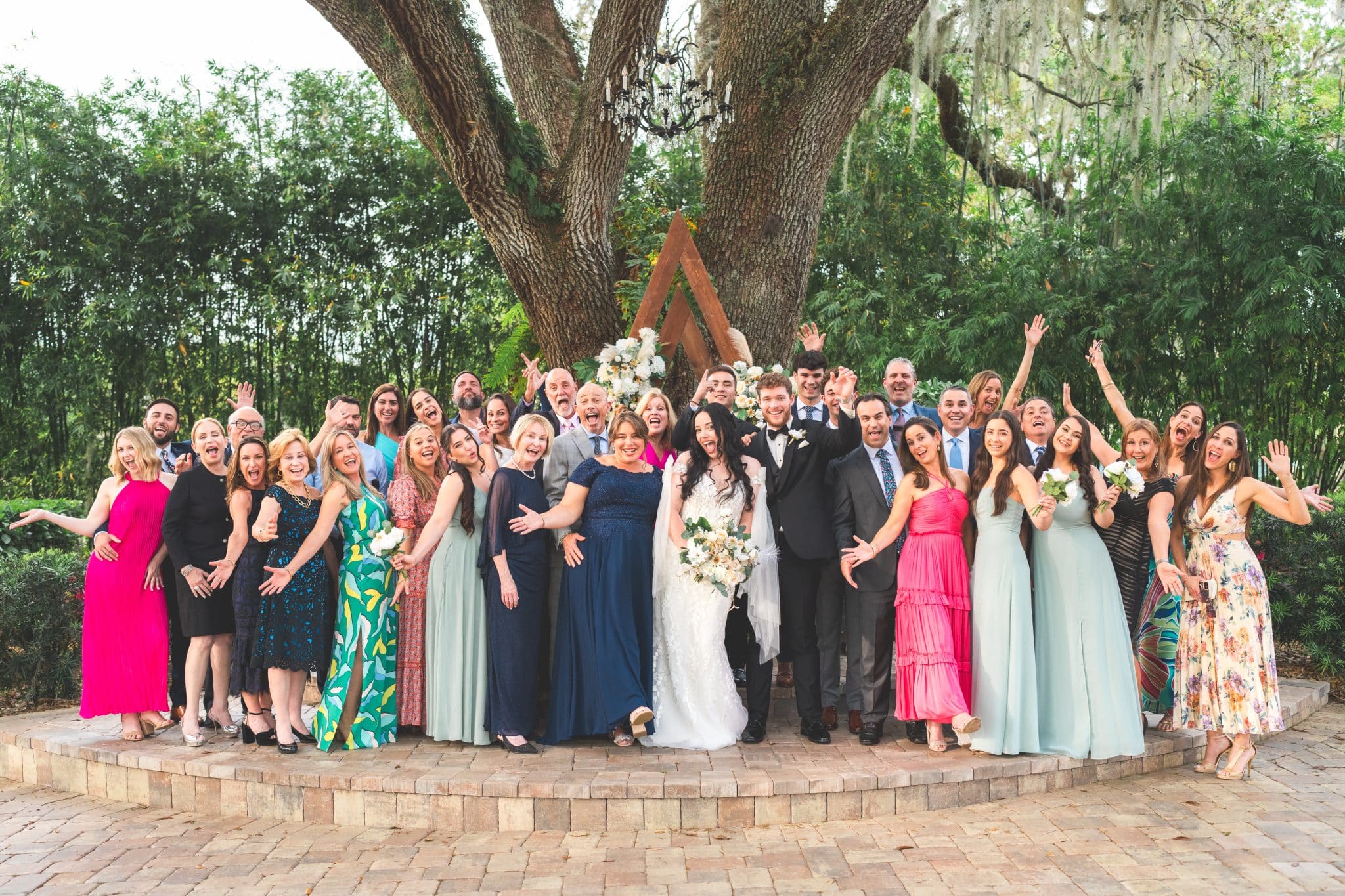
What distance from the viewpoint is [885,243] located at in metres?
13.3

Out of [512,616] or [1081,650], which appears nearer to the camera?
[1081,650]

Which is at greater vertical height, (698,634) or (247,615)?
(247,615)

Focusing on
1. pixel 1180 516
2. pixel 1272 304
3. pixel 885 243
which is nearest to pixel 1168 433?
pixel 1180 516

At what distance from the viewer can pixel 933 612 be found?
5.45m

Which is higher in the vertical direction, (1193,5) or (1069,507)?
(1193,5)

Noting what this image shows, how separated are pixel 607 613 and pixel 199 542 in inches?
84.0

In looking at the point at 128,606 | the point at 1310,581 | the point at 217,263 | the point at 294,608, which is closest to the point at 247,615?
the point at 294,608

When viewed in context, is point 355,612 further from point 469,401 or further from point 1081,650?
point 1081,650

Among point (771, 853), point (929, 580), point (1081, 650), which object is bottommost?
point (771, 853)

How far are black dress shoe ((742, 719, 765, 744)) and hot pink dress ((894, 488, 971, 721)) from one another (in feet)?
2.28

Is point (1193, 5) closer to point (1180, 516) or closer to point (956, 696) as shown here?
point (1180, 516)

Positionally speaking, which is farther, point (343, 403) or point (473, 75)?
point (473, 75)

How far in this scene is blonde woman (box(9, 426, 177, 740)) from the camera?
5.76 meters

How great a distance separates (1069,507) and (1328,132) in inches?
343
